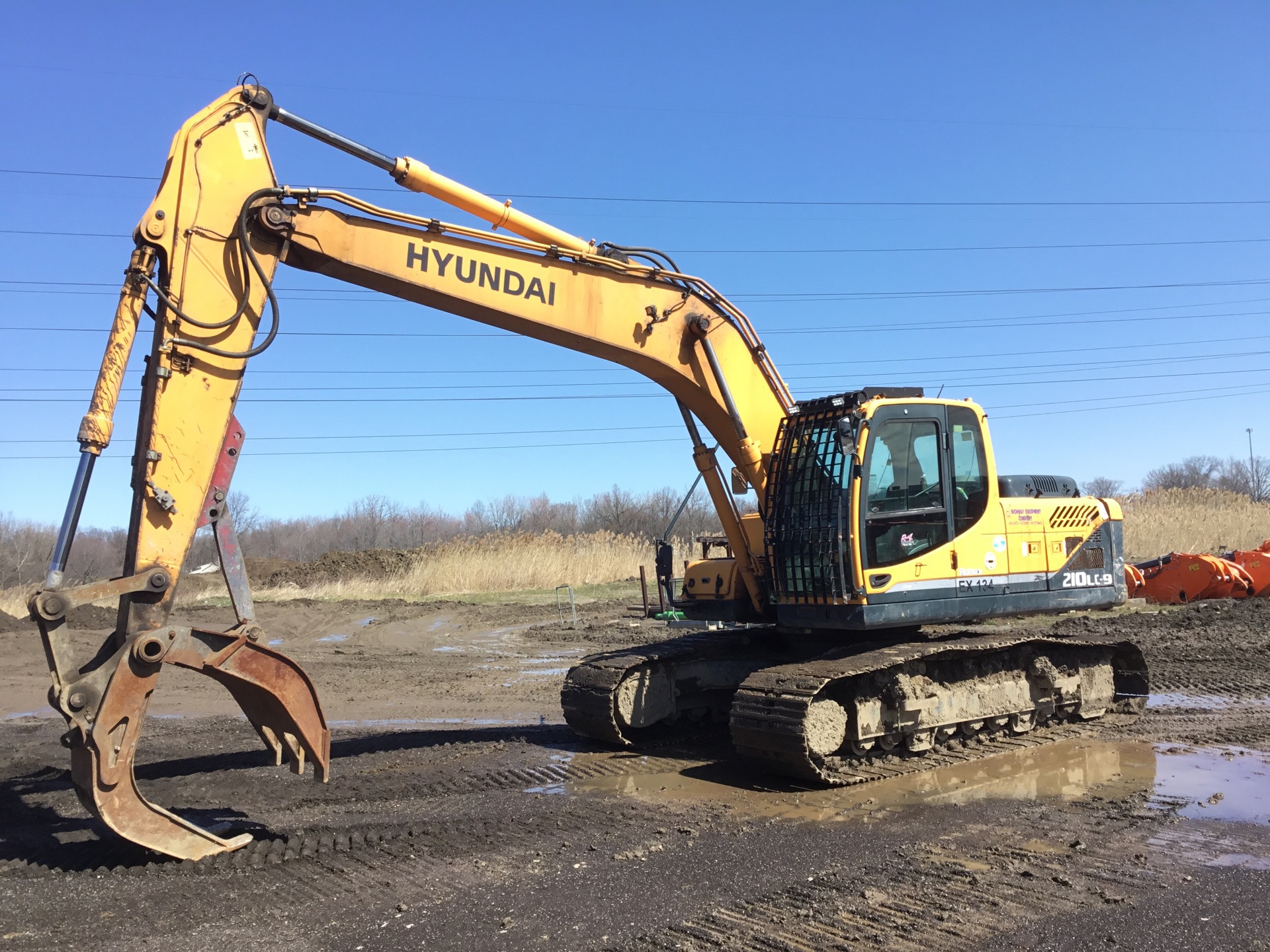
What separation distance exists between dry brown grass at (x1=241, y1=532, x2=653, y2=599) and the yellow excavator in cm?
1920

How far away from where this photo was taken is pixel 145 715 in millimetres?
5391

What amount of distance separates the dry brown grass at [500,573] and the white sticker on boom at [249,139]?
21101mm

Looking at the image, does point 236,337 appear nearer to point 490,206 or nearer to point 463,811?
point 490,206

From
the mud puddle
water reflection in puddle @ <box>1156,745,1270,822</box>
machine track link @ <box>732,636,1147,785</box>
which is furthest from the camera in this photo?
machine track link @ <box>732,636,1147,785</box>

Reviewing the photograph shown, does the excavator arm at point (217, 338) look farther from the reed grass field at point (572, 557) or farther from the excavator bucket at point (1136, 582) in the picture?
the reed grass field at point (572, 557)

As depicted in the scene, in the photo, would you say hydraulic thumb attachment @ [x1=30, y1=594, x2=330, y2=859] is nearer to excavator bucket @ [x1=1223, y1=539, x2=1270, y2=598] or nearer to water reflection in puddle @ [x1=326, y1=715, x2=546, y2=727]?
water reflection in puddle @ [x1=326, y1=715, x2=546, y2=727]

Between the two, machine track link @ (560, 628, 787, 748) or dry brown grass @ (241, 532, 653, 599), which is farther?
dry brown grass @ (241, 532, 653, 599)

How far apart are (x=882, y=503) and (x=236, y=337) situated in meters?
4.70

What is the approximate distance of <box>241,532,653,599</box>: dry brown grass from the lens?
1091 inches

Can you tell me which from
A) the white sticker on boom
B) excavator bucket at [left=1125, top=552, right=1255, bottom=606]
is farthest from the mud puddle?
excavator bucket at [left=1125, top=552, right=1255, bottom=606]

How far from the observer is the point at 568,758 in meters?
7.98

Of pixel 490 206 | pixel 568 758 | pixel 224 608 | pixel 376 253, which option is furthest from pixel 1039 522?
pixel 224 608

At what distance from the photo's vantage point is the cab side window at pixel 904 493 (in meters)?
7.32

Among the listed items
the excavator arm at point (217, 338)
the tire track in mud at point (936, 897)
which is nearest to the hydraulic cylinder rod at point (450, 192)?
the excavator arm at point (217, 338)
